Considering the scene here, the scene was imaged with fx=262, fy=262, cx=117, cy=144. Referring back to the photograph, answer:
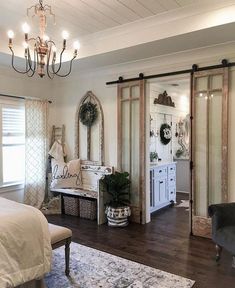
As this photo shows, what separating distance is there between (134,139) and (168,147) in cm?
213

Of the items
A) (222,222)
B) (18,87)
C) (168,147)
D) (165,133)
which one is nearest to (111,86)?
(18,87)

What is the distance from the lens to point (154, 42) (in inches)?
130

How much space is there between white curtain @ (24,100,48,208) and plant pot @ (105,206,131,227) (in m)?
1.51

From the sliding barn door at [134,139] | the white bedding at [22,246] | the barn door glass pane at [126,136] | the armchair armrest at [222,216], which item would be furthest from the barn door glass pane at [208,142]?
the white bedding at [22,246]

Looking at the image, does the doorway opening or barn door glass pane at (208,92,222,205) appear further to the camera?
the doorway opening

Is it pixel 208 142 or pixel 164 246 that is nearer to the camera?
pixel 164 246

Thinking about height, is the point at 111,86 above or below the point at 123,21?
below

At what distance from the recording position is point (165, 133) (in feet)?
20.0

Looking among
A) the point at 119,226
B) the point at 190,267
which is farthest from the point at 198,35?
the point at 119,226

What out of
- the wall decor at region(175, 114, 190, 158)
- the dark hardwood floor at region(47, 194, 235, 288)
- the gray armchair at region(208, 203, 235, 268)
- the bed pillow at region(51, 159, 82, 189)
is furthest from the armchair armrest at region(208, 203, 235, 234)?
the wall decor at region(175, 114, 190, 158)

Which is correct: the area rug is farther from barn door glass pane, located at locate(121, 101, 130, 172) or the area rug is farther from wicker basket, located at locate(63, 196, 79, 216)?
barn door glass pane, located at locate(121, 101, 130, 172)

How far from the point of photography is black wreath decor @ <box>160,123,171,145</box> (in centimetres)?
603

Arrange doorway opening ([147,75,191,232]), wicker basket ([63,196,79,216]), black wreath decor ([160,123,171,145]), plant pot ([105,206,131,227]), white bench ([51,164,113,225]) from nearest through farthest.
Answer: plant pot ([105,206,131,227]), white bench ([51,164,113,225]), wicker basket ([63,196,79,216]), doorway opening ([147,75,191,232]), black wreath decor ([160,123,171,145])

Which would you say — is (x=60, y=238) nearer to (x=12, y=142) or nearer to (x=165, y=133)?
(x=12, y=142)
